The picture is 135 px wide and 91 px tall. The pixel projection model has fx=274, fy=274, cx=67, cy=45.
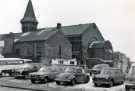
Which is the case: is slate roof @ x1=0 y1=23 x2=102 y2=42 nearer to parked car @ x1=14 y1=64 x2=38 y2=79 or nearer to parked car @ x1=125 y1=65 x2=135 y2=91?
parked car @ x1=14 y1=64 x2=38 y2=79

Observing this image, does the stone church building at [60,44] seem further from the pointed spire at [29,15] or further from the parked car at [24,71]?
the parked car at [24,71]

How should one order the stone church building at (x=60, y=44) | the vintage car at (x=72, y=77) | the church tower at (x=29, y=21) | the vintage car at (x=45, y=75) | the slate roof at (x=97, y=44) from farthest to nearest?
the church tower at (x=29, y=21), the slate roof at (x=97, y=44), the stone church building at (x=60, y=44), the vintage car at (x=45, y=75), the vintage car at (x=72, y=77)

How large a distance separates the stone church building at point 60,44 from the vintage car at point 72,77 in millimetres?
33953

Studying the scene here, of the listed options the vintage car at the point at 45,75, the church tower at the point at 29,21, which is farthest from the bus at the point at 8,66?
the church tower at the point at 29,21

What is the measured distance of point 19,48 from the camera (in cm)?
6775

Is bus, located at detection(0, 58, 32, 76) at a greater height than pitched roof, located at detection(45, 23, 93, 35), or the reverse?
pitched roof, located at detection(45, 23, 93, 35)

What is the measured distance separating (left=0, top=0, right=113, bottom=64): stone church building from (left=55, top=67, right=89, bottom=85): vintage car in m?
34.0

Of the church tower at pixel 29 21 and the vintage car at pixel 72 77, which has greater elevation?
the church tower at pixel 29 21

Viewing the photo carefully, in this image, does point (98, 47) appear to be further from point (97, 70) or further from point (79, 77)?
point (79, 77)

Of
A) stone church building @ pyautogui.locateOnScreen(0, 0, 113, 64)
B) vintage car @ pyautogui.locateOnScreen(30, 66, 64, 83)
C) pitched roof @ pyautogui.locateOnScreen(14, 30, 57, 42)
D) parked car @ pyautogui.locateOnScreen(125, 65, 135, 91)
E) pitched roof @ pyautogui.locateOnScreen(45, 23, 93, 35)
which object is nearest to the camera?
parked car @ pyautogui.locateOnScreen(125, 65, 135, 91)

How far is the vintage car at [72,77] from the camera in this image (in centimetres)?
2605

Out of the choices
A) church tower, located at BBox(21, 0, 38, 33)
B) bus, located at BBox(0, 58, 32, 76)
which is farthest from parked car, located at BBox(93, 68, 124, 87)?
church tower, located at BBox(21, 0, 38, 33)

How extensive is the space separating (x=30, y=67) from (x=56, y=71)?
7.25 metres

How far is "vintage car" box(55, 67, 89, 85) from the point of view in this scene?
2605 cm
